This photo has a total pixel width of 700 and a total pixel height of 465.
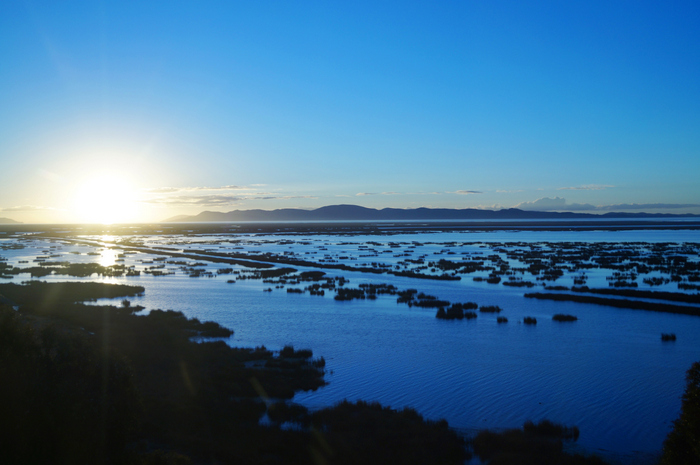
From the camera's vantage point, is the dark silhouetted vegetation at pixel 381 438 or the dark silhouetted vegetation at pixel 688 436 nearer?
the dark silhouetted vegetation at pixel 688 436

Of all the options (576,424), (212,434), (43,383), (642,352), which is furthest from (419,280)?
(43,383)

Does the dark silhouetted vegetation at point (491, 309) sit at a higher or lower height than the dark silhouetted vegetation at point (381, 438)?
lower

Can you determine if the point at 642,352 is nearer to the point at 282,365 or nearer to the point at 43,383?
the point at 282,365

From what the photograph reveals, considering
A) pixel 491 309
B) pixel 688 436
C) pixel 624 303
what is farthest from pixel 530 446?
pixel 624 303

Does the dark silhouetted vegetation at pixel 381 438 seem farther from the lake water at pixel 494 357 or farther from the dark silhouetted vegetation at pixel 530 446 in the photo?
the lake water at pixel 494 357

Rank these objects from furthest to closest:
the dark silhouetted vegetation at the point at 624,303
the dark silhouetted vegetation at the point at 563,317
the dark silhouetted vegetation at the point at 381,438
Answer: the dark silhouetted vegetation at the point at 624,303 → the dark silhouetted vegetation at the point at 563,317 → the dark silhouetted vegetation at the point at 381,438

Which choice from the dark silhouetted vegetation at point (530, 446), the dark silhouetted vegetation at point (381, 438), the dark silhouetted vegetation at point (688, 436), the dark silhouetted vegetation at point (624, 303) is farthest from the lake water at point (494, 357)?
the dark silhouetted vegetation at point (688, 436)

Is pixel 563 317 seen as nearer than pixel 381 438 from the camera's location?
No

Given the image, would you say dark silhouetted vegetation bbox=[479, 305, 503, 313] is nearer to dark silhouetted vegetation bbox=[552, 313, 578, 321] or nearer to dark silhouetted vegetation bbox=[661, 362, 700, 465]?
dark silhouetted vegetation bbox=[552, 313, 578, 321]

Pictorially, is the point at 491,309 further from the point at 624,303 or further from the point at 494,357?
the point at 494,357
